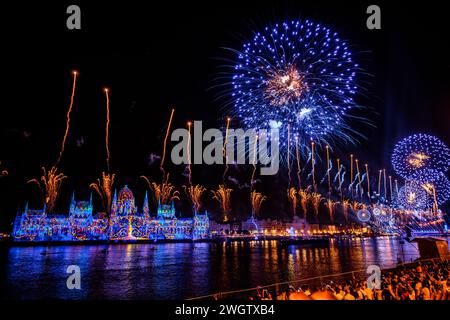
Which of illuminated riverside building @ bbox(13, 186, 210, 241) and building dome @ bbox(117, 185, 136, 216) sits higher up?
building dome @ bbox(117, 185, 136, 216)

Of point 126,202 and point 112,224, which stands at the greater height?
point 126,202

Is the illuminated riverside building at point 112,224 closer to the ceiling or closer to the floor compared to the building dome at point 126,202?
closer to the floor

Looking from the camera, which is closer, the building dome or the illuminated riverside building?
the illuminated riverside building

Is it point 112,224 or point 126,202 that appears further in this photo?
point 126,202

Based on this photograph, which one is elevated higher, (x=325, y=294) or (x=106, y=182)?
(x=106, y=182)

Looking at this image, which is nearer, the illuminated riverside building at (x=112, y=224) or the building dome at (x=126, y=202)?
the illuminated riverside building at (x=112, y=224)
